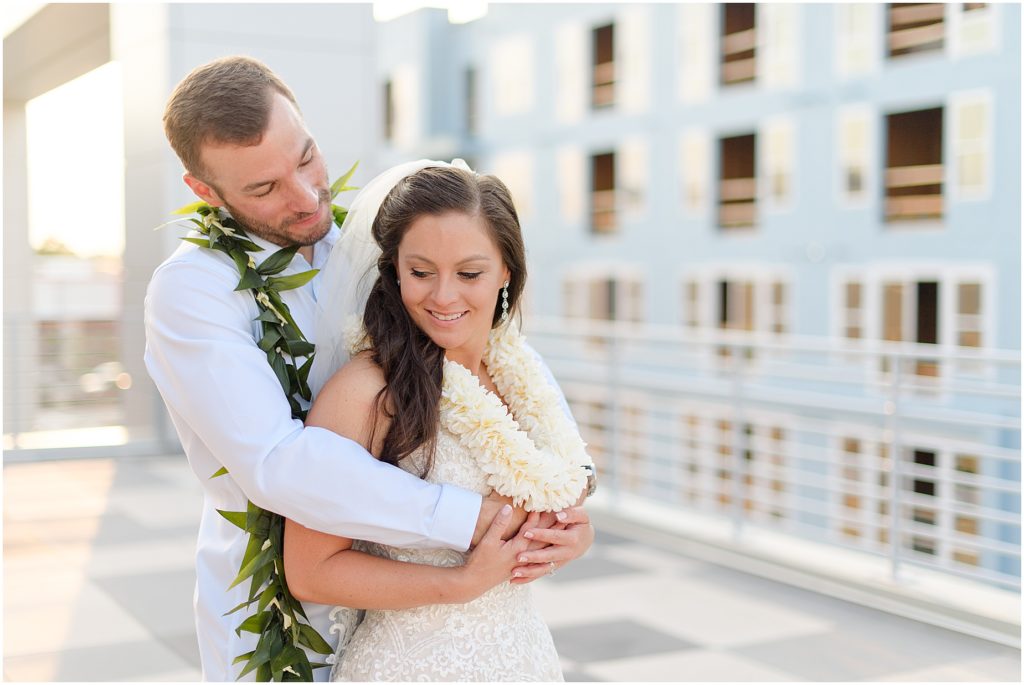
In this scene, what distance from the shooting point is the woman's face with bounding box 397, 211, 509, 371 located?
1607 mm

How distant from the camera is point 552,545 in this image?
65.7 inches

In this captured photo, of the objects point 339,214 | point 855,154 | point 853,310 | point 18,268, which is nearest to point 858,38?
point 855,154

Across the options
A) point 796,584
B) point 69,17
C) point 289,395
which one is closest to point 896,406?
point 796,584

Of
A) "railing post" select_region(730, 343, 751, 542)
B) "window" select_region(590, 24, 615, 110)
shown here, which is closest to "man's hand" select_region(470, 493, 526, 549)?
"railing post" select_region(730, 343, 751, 542)

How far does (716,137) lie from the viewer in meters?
16.9

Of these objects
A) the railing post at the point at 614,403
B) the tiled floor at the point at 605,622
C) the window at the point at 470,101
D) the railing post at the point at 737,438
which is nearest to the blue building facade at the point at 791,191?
the window at the point at 470,101

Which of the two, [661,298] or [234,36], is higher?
[234,36]

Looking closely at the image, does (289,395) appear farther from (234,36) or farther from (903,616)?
(234,36)

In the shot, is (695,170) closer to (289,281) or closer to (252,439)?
(289,281)

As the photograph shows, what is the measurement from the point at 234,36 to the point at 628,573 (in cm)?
452

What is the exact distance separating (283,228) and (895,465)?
3411 millimetres

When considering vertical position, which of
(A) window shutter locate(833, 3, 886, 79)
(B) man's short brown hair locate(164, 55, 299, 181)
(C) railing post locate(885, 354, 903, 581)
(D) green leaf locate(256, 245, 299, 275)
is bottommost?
(C) railing post locate(885, 354, 903, 581)

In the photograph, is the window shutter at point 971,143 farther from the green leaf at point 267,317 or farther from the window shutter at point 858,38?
the green leaf at point 267,317

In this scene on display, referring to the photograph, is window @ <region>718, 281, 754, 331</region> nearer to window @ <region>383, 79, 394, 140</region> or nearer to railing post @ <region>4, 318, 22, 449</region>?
window @ <region>383, 79, 394, 140</region>
